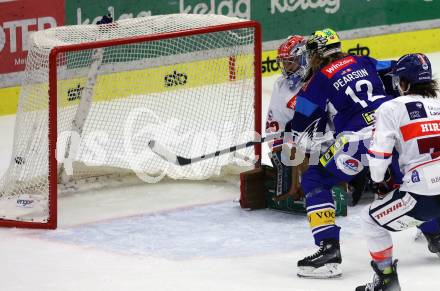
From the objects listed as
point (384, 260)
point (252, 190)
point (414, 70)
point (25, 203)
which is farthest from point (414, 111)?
point (25, 203)

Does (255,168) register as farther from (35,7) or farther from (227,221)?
(35,7)

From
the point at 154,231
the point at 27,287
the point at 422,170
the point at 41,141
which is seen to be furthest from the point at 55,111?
the point at 422,170

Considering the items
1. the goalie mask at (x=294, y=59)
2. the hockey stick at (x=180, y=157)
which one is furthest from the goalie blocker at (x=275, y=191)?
the goalie mask at (x=294, y=59)

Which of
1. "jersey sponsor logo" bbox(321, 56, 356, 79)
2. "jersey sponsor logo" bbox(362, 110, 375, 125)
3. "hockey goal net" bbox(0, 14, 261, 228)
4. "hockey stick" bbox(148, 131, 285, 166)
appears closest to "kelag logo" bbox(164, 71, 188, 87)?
"hockey goal net" bbox(0, 14, 261, 228)

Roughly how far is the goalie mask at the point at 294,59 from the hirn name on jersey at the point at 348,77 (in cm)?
76

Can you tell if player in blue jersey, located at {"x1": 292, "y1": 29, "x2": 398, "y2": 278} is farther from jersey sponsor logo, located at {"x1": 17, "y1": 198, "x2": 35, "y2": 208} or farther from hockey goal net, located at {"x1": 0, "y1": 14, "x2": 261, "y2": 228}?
jersey sponsor logo, located at {"x1": 17, "y1": 198, "x2": 35, "y2": 208}

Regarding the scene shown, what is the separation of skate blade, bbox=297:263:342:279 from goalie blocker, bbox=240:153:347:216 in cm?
116

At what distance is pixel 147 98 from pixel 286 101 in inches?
47.8

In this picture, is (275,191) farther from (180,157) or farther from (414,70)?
(414,70)

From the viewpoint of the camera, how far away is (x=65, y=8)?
31.8 ft

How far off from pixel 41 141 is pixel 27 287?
4.38ft

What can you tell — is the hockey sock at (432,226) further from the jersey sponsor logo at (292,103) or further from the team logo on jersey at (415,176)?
the jersey sponsor logo at (292,103)

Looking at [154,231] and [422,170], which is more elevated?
[422,170]

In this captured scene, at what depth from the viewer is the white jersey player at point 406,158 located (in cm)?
559
